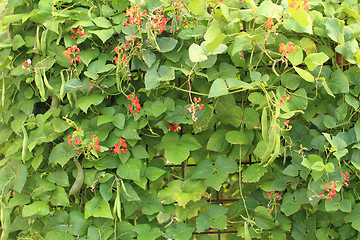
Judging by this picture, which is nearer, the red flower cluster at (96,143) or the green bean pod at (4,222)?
the red flower cluster at (96,143)

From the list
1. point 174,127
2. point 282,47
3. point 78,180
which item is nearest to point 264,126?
point 282,47

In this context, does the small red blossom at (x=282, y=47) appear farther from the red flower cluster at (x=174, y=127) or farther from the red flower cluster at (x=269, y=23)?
the red flower cluster at (x=174, y=127)

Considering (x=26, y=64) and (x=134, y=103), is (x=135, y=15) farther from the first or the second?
(x=26, y=64)

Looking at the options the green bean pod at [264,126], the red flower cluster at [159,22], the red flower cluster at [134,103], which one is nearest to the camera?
the green bean pod at [264,126]

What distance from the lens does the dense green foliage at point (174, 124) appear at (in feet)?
5.87

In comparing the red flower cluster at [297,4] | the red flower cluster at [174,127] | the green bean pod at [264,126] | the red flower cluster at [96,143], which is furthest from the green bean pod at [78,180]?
the red flower cluster at [297,4]

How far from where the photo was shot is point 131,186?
1.84 meters

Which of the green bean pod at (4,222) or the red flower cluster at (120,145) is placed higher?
the red flower cluster at (120,145)

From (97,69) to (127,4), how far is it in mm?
337

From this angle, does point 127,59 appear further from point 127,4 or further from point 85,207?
point 85,207

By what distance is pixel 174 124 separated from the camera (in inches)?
74.6

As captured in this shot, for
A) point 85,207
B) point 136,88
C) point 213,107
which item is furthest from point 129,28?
point 85,207

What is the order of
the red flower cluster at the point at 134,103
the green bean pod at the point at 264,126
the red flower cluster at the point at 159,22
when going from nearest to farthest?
the green bean pod at the point at 264,126 → the red flower cluster at the point at 159,22 → the red flower cluster at the point at 134,103

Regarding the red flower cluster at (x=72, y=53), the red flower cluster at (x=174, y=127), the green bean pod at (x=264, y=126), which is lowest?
the red flower cluster at (x=174, y=127)
